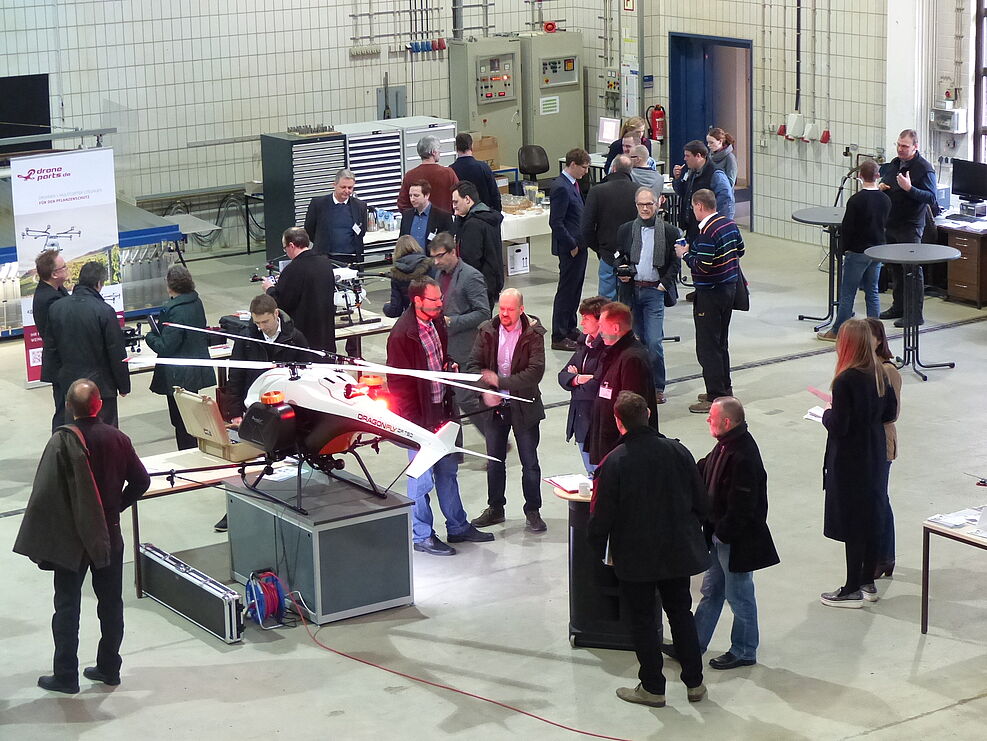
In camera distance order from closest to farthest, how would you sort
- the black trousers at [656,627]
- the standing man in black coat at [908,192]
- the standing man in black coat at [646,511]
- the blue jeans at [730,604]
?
the standing man in black coat at [646,511] → the black trousers at [656,627] → the blue jeans at [730,604] → the standing man in black coat at [908,192]

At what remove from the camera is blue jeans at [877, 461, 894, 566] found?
7387mm

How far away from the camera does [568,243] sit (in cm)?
1190

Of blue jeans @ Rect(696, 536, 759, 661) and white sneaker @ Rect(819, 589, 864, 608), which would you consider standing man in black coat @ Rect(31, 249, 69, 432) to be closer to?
blue jeans @ Rect(696, 536, 759, 661)

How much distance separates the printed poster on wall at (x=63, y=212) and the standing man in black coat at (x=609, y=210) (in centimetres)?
369

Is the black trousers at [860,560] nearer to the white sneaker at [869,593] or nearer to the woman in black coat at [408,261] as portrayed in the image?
the white sneaker at [869,593]

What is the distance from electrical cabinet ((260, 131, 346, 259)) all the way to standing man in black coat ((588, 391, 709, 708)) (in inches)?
356

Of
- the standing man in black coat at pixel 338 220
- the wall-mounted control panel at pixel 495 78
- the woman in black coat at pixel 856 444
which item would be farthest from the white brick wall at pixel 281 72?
the woman in black coat at pixel 856 444

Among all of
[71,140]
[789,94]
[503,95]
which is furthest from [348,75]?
[789,94]

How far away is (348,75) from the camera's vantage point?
54.0ft

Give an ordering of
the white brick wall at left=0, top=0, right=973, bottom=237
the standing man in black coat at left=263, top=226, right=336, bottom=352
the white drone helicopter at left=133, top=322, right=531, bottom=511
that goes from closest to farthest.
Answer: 1. the white drone helicopter at left=133, top=322, right=531, bottom=511
2. the standing man in black coat at left=263, top=226, right=336, bottom=352
3. the white brick wall at left=0, top=0, right=973, bottom=237

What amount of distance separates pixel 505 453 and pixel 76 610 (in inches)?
107

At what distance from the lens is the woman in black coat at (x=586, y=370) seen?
777cm

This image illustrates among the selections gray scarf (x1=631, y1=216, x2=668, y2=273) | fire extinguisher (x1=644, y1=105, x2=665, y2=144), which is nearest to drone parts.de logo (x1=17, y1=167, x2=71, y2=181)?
gray scarf (x1=631, y1=216, x2=668, y2=273)

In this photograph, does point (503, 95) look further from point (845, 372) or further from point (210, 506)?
point (845, 372)
